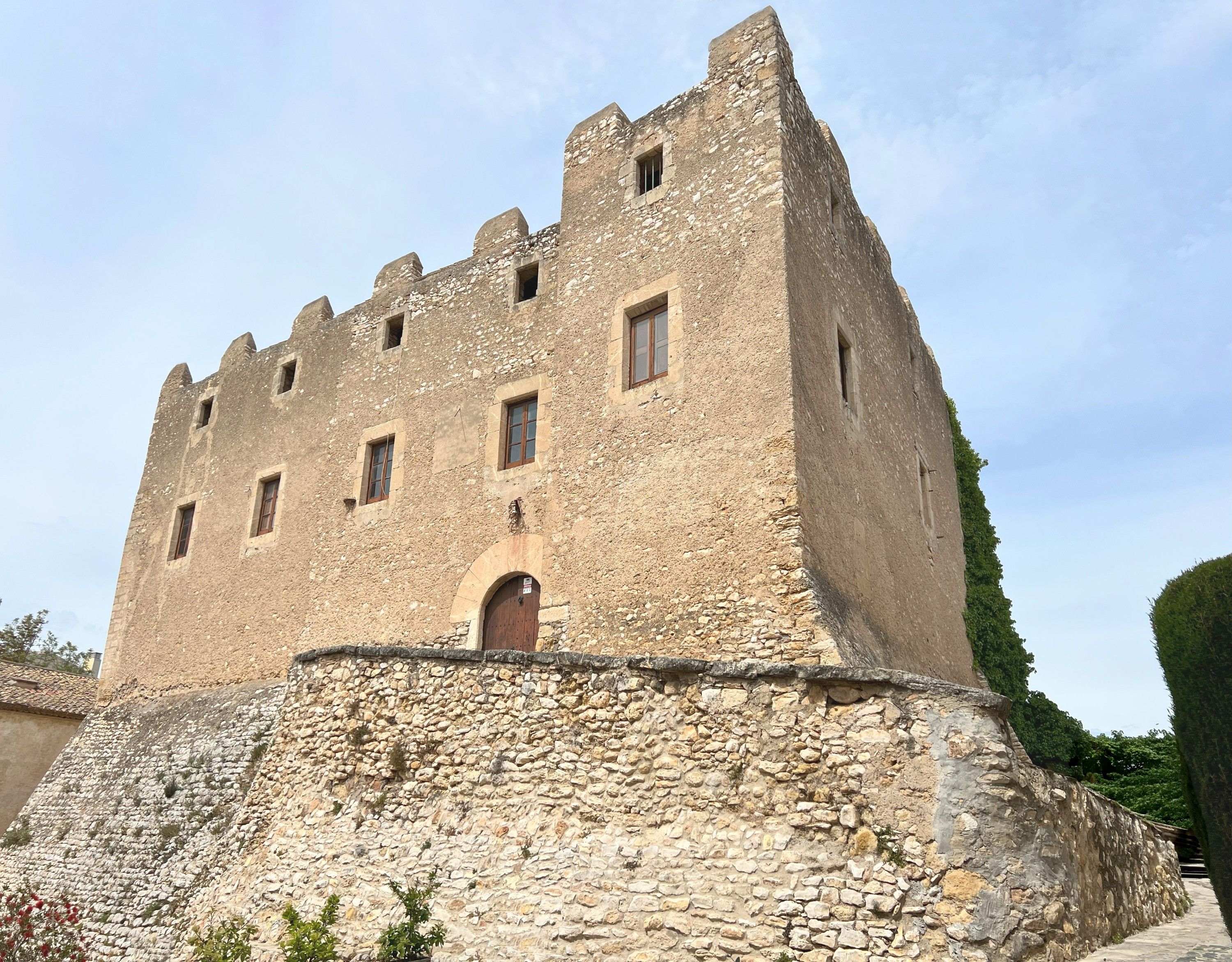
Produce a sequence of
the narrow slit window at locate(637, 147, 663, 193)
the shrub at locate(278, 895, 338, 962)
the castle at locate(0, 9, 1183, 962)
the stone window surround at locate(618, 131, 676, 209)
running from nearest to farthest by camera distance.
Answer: the castle at locate(0, 9, 1183, 962)
the shrub at locate(278, 895, 338, 962)
the stone window surround at locate(618, 131, 676, 209)
the narrow slit window at locate(637, 147, 663, 193)

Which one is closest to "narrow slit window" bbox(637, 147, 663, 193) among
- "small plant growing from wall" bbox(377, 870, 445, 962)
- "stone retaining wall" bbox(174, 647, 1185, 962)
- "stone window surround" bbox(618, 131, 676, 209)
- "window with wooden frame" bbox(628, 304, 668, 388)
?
"stone window surround" bbox(618, 131, 676, 209)

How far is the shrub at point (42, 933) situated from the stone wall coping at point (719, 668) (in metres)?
4.90

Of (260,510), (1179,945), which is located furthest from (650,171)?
(1179,945)

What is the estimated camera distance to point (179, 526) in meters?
16.7

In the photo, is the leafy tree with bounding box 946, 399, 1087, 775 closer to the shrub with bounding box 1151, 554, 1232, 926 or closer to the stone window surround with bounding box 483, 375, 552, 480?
the stone window surround with bounding box 483, 375, 552, 480

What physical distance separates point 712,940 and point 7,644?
3145 centimetres

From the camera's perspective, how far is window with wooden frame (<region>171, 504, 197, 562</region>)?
16422 mm

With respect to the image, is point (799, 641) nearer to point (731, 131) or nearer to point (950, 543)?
point (731, 131)

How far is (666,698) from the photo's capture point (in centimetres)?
643

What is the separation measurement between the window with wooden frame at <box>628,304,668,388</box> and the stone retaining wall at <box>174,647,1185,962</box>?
14.7 ft

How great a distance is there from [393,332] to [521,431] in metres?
3.91

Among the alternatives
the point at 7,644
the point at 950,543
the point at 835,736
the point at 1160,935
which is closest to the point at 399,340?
the point at 950,543

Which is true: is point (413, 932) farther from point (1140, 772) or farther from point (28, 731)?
point (1140, 772)

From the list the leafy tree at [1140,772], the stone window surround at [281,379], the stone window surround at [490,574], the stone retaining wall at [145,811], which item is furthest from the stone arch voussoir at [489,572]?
the leafy tree at [1140,772]
